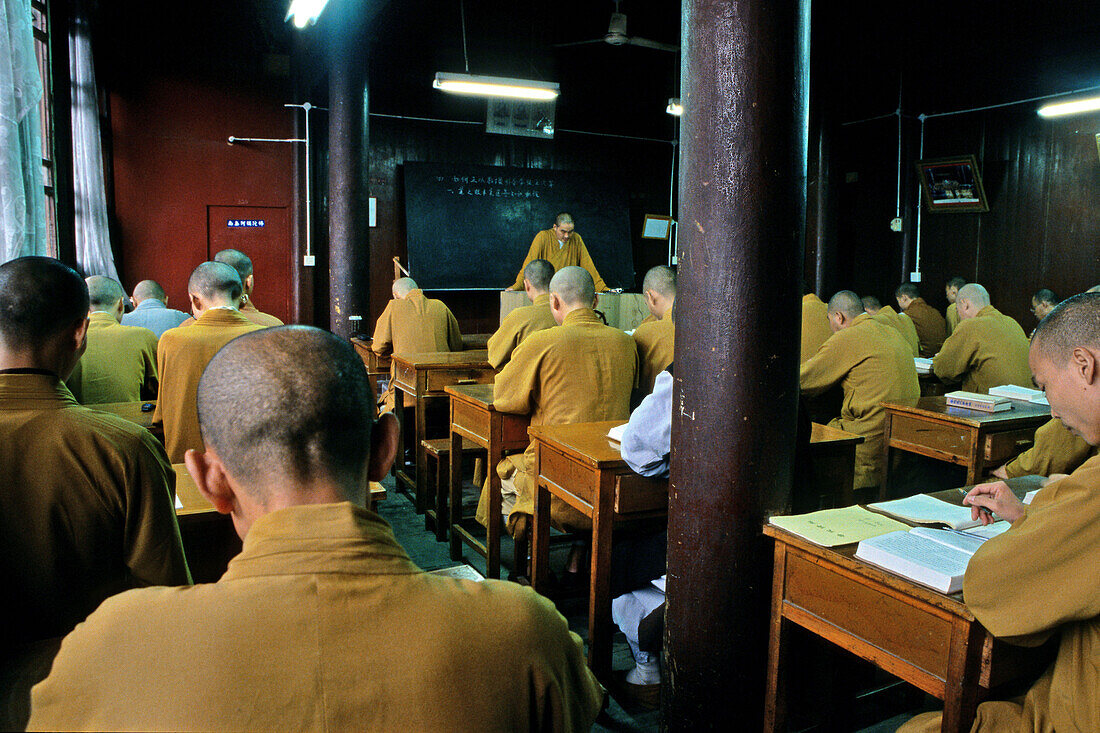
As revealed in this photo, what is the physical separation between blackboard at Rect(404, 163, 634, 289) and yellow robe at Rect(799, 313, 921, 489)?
5.82m

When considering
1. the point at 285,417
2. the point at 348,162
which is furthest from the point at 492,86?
the point at 285,417

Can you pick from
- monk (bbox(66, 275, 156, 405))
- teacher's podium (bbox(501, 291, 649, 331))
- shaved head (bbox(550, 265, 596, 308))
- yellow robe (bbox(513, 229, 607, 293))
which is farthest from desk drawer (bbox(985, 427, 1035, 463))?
yellow robe (bbox(513, 229, 607, 293))

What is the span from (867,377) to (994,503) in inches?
96.4

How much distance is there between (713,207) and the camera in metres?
2.09

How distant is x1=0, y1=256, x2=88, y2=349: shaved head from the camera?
178 centimetres

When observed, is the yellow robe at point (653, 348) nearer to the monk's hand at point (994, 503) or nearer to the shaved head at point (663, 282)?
the shaved head at point (663, 282)

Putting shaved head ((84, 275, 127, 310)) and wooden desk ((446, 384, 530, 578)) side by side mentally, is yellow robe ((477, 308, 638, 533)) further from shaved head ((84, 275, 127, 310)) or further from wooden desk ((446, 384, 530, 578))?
shaved head ((84, 275, 127, 310))

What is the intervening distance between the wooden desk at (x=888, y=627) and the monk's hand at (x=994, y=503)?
33cm

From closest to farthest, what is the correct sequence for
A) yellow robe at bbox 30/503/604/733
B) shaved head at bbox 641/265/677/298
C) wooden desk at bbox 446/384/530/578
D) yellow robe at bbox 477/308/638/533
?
yellow robe at bbox 30/503/604/733 → yellow robe at bbox 477/308/638/533 → wooden desk at bbox 446/384/530/578 → shaved head at bbox 641/265/677/298

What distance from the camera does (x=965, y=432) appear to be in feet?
11.7

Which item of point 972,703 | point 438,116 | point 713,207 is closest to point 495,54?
point 438,116

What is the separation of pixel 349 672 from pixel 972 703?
4.52 ft

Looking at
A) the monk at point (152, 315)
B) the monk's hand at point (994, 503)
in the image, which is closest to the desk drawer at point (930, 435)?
the monk's hand at point (994, 503)

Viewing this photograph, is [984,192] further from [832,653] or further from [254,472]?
[254,472]
